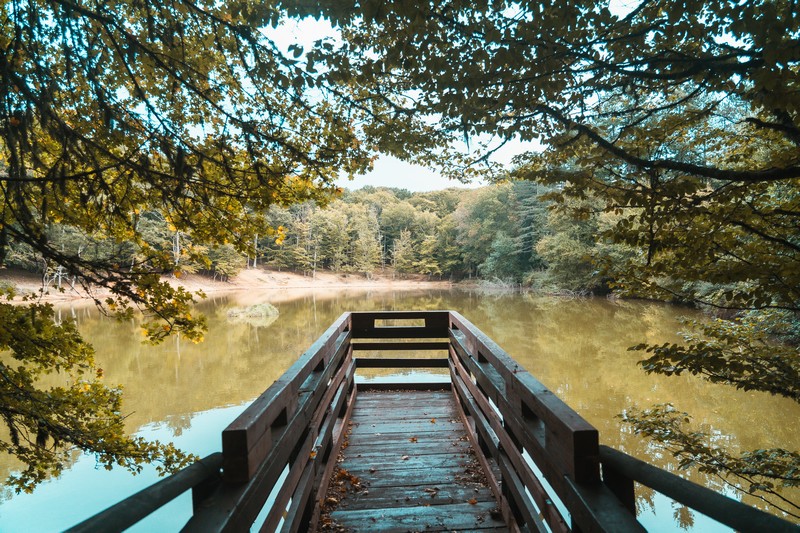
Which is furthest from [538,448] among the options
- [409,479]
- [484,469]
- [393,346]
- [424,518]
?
[393,346]

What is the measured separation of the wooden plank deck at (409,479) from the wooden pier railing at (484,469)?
4.4 inches

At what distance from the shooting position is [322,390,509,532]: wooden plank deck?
7.77 feet

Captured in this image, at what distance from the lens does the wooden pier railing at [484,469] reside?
3.32 feet

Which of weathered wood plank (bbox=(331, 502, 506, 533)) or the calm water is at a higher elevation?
weathered wood plank (bbox=(331, 502, 506, 533))

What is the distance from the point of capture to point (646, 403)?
761 centimetres

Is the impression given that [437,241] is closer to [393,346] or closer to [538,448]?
[393,346]

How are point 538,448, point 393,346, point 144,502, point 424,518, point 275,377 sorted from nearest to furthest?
point 144,502 → point 538,448 → point 424,518 → point 393,346 → point 275,377

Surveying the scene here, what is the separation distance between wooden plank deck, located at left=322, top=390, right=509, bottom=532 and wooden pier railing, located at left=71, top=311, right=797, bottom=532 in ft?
0.37

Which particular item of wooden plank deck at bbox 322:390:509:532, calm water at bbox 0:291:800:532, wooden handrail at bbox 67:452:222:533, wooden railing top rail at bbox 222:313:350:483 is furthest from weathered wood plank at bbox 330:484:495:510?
calm water at bbox 0:291:800:532

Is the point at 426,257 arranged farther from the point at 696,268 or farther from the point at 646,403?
the point at 696,268

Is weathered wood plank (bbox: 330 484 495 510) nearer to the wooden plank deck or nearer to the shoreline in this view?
the wooden plank deck

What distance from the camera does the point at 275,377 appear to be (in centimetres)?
1032

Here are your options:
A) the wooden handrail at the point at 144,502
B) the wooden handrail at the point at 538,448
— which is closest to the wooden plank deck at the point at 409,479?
the wooden handrail at the point at 538,448

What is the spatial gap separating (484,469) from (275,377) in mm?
8538
